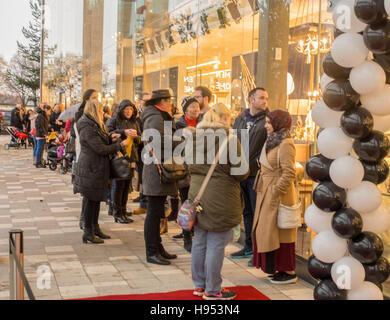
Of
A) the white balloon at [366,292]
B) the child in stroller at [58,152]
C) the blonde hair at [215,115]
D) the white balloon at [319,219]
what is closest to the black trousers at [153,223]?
the blonde hair at [215,115]

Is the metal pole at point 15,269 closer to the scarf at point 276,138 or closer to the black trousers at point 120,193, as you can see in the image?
the scarf at point 276,138

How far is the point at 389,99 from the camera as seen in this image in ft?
11.9

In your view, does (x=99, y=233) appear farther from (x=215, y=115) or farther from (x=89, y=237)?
(x=215, y=115)

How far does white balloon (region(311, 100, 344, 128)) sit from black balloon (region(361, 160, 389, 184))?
0.37 meters

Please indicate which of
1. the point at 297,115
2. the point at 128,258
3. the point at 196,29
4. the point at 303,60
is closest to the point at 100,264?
the point at 128,258

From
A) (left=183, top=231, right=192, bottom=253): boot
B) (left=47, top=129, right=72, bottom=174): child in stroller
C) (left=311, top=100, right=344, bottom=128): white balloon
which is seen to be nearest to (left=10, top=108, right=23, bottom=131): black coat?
(left=47, top=129, right=72, bottom=174): child in stroller

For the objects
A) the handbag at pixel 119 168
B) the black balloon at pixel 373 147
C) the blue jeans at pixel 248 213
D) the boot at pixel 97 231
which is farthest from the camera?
the boot at pixel 97 231

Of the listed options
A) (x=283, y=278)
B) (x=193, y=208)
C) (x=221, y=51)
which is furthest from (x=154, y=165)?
(x=221, y=51)

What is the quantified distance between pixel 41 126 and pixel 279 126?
38.4 ft

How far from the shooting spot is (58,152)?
14.5m

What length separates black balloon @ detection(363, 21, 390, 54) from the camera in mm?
3449

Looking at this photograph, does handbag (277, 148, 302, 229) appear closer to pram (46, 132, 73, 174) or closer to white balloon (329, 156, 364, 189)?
white balloon (329, 156, 364, 189)

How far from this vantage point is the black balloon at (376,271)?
3797 mm
